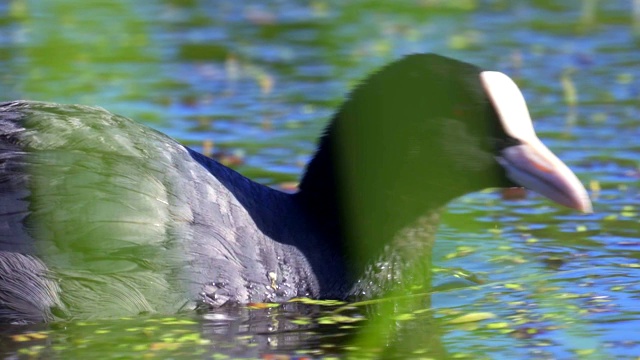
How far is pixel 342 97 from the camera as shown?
941 cm

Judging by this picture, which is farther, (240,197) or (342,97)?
(342,97)

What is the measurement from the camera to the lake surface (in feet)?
17.4

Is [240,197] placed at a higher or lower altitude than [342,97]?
lower

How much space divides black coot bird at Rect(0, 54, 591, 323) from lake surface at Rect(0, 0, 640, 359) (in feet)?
0.48

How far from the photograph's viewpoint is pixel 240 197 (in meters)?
5.94

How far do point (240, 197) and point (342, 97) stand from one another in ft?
11.7

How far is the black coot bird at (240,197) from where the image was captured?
5.50 meters

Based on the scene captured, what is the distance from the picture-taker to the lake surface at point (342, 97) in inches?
209

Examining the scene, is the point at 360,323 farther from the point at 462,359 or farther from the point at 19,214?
the point at 19,214

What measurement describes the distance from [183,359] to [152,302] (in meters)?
0.54

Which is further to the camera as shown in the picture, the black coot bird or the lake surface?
the black coot bird

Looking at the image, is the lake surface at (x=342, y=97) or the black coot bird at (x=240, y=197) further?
the black coot bird at (x=240, y=197)

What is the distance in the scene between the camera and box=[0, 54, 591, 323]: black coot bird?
550 cm

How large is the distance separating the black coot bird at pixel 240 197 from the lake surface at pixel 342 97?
15cm
